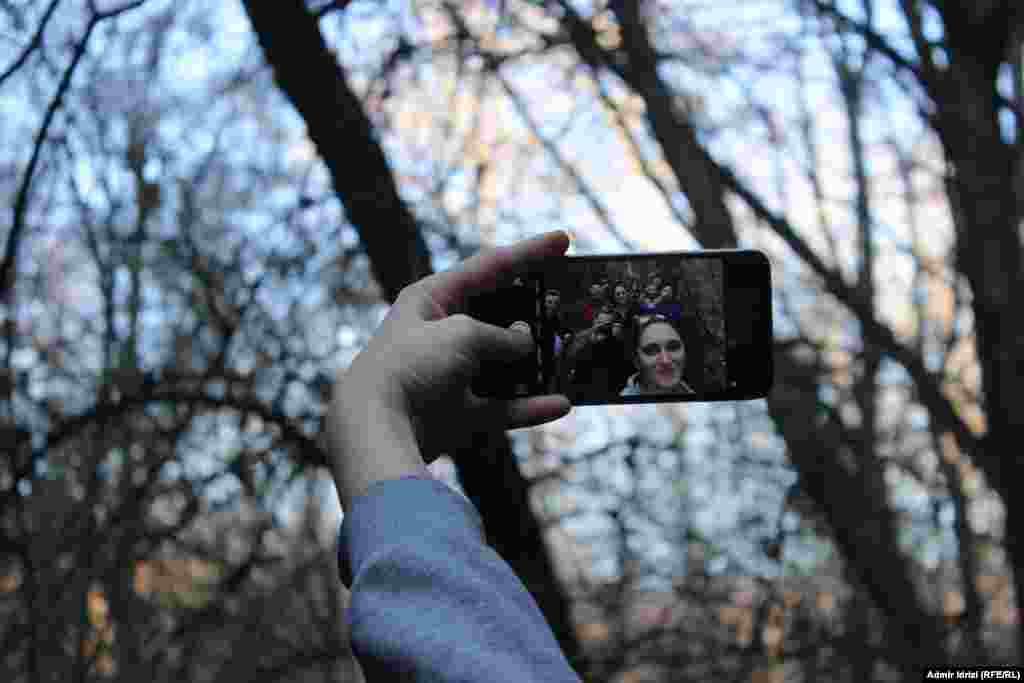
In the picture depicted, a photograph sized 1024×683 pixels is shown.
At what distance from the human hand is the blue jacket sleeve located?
0.20 ft

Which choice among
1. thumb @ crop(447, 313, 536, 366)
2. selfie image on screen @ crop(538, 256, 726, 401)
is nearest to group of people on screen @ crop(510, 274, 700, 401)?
selfie image on screen @ crop(538, 256, 726, 401)

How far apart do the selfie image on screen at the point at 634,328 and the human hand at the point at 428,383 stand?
9 centimetres

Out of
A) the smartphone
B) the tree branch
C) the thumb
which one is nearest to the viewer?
the thumb

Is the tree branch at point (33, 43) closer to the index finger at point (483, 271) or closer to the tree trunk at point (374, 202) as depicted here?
the tree trunk at point (374, 202)

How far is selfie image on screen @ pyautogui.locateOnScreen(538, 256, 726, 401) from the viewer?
112cm

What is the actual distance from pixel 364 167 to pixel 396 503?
1132 mm

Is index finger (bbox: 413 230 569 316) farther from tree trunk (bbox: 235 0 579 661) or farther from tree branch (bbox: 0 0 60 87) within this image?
tree branch (bbox: 0 0 60 87)

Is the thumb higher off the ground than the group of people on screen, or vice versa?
the thumb

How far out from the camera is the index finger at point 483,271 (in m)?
0.94

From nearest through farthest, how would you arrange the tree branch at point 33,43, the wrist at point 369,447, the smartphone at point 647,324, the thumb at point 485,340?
the wrist at point 369,447, the thumb at point 485,340, the smartphone at point 647,324, the tree branch at point 33,43

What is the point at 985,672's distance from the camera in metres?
1.85

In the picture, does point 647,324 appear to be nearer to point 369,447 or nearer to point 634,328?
point 634,328

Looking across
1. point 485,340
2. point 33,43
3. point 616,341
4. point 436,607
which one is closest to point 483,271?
point 485,340

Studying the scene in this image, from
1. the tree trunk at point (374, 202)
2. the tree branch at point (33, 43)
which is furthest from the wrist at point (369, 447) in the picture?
the tree branch at point (33, 43)
